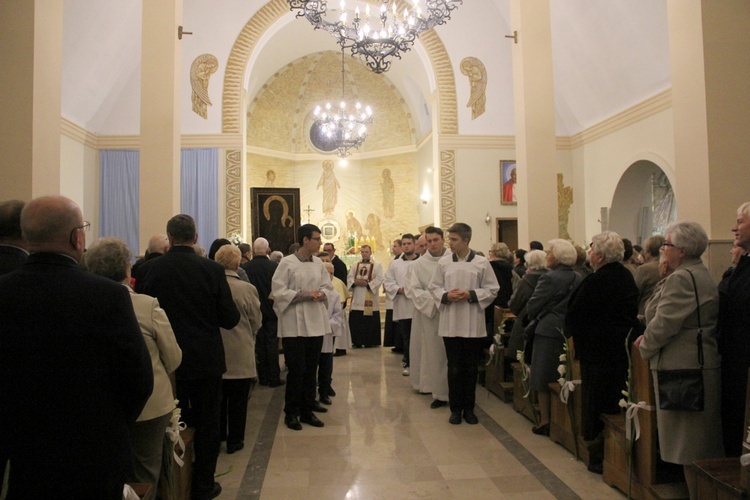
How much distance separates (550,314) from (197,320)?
116 inches

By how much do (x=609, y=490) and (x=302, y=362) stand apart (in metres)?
2.72

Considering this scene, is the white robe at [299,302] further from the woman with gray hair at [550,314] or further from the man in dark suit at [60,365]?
the man in dark suit at [60,365]

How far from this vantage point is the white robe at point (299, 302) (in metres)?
5.24

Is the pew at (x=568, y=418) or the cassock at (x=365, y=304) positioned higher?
the cassock at (x=365, y=304)

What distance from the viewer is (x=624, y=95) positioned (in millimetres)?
13055

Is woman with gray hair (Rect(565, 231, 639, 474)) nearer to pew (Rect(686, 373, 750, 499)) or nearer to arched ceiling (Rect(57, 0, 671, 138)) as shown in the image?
pew (Rect(686, 373, 750, 499))

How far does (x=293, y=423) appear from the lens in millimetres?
5367

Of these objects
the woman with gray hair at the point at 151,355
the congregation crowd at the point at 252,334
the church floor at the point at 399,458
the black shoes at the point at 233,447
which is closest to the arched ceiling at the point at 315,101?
the congregation crowd at the point at 252,334

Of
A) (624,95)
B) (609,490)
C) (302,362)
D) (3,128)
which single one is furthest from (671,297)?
(624,95)

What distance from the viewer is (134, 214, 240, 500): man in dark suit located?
12.0 feet

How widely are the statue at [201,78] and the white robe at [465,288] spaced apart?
11215mm

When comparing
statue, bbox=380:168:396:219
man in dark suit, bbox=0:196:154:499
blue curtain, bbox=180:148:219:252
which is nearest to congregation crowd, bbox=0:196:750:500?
man in dark suit, bbox=0:196:154:499

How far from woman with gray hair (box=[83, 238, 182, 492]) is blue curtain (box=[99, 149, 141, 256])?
1295cm

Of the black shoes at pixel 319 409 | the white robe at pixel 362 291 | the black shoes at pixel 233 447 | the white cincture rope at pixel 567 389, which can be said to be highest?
the white robe at pixel 362 291
